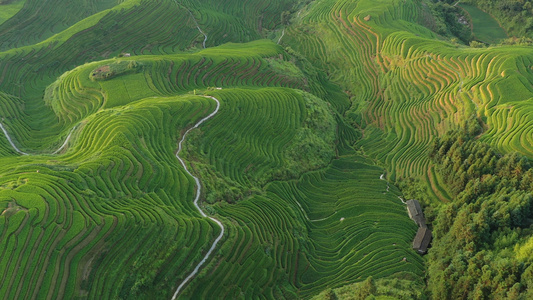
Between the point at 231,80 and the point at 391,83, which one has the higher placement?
the point at 231,80

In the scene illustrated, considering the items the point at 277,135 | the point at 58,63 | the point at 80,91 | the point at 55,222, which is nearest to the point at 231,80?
the point at 277,135

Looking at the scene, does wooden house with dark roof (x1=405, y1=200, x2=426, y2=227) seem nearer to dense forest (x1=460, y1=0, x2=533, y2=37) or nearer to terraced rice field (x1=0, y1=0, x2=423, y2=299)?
terraced rice field (x1=0, y1=0, x2=423, y2=299)

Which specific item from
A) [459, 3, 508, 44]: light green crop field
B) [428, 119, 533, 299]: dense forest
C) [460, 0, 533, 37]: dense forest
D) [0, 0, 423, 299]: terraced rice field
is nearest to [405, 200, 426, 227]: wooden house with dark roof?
[0, 0, 423, 299]: terraced rice field

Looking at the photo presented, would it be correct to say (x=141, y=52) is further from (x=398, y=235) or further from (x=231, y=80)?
(x=398, y=235)

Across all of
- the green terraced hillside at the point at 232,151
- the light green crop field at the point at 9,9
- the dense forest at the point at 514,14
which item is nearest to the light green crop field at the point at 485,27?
the dense forest at the point at 514,14

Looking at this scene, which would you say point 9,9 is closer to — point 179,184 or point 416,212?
point 179,184

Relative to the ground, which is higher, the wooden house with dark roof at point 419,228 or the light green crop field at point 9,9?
the light green crop field at point 9,9

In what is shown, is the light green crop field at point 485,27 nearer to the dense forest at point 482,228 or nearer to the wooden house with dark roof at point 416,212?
the dense forest at point 482,228
